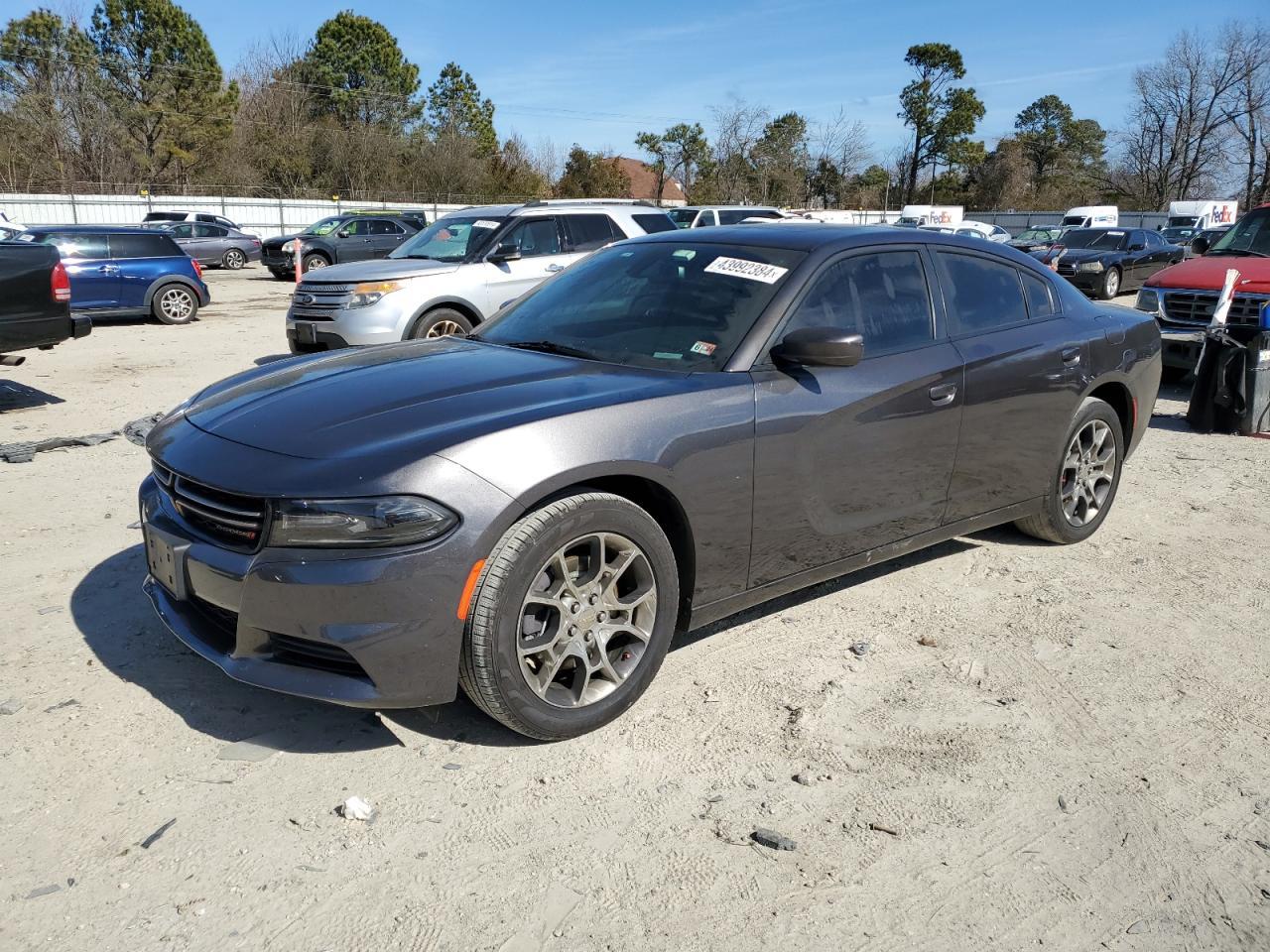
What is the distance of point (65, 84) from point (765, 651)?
2239 inches

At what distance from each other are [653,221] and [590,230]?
1.00 meters

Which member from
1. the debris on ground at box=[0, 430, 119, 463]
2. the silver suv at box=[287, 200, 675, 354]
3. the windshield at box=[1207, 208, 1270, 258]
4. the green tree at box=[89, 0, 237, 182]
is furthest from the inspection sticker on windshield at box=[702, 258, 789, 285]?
the green tree at box=[89, 0, 237, 182]

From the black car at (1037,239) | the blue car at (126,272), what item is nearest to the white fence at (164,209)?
the black car at (1037,239)

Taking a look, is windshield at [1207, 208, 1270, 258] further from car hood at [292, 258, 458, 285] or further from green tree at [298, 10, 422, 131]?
green tree at [298, 10, 422, 131]

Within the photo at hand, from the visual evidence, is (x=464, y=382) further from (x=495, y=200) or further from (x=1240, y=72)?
(x=1240, y=72)

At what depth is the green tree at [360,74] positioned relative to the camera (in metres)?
64.8

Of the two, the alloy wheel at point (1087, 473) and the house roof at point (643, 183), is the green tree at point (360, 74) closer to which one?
the house roof at point (643, 183)

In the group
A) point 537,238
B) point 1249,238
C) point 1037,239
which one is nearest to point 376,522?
point 537,238

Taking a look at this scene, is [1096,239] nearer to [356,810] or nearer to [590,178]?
[356,810]

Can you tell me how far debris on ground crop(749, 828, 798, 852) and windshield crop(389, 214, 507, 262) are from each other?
820cm

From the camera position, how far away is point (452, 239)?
416 inches

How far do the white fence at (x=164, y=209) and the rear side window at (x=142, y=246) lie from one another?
20029 mm

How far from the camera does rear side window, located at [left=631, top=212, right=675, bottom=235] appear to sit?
11195 mm

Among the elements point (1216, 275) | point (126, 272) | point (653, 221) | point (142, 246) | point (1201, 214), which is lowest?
point (126, 272)
